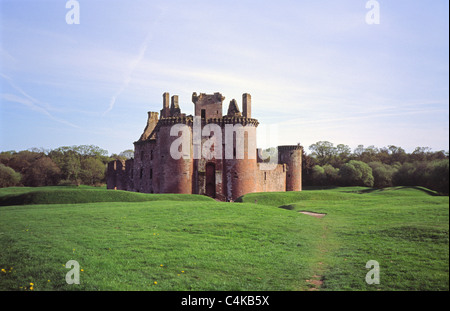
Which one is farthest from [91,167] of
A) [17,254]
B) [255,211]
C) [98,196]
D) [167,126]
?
[17,254]

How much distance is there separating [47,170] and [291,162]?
4710 cm

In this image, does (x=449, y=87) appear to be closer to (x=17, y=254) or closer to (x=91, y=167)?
(x=17, y=254)

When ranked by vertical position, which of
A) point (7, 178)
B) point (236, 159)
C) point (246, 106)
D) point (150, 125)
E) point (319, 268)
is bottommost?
point (319, 268)

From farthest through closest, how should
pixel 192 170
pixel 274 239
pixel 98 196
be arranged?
pixel 192 170
pixel 98 196
pixel 274 239

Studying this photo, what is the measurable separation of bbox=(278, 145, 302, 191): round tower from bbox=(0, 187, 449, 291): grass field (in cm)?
3377

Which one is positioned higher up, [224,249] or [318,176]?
[318,176]

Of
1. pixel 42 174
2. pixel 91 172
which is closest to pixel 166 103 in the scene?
pixel 42 174

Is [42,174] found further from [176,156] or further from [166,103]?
[176,156]

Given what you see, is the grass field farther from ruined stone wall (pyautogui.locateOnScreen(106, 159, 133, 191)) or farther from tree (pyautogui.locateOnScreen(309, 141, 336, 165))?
tree (pyautogui.locateOnScreen(309, 141, 336, 165))

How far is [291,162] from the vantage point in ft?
178

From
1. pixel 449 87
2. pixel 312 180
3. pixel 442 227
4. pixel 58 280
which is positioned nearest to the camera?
pixel 449 87

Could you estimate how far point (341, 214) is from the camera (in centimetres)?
2262

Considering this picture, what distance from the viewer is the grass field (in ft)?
29.1
